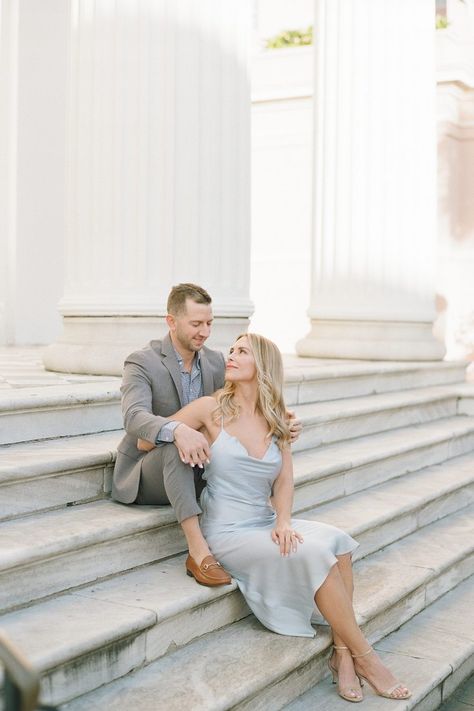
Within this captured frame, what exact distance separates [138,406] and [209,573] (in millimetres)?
803

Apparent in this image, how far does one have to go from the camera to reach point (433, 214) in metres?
9.73

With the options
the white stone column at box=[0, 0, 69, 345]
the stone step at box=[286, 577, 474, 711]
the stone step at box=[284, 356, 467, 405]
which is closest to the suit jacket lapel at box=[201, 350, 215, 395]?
the stone step at box=[286, 577, 474, 711]

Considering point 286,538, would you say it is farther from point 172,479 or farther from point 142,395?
point 142,395

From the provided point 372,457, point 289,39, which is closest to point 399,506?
point 372,457

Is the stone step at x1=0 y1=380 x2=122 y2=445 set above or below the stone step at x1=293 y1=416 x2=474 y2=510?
above

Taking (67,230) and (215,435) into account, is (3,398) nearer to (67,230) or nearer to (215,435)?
(215,435)

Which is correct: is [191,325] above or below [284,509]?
above

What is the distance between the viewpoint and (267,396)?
4348 millimetres

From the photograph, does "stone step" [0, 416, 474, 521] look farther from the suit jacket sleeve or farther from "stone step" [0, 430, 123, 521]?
the suit jacket sleeve

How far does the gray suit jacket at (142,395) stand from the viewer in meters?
4.43

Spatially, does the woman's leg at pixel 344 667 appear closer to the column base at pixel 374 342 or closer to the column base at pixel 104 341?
the column base at pixel 104 341

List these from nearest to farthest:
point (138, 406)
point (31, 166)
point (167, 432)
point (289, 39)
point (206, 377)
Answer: point (167, 432), point (138, 406), point (206, 377), point (31, 166), point (289, 39)

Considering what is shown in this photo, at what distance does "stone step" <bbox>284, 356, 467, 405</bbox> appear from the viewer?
7.18m

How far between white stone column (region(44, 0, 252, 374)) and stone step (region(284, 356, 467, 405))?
1072 mm
